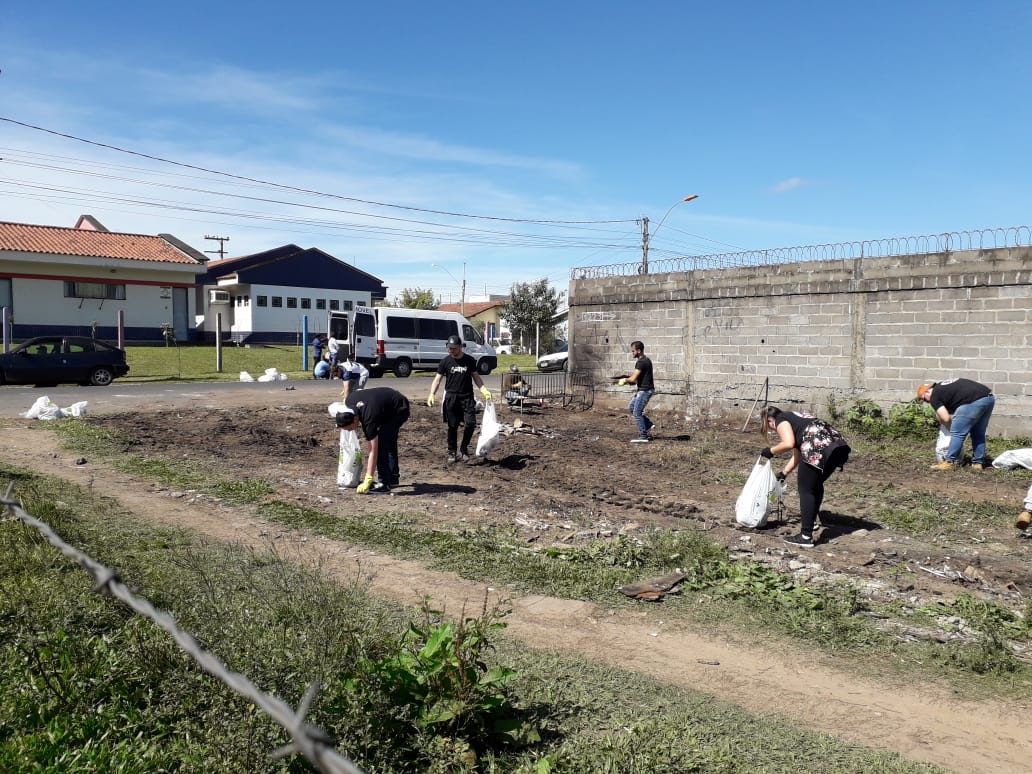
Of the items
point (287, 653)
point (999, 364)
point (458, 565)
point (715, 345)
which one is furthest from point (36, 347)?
point (999, 364)

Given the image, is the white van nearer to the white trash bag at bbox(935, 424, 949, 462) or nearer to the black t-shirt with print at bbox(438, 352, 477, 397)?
the black t-shirt with print at bbox(438, 352, 477, 397)

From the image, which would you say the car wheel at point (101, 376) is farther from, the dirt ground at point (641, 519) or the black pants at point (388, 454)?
the black pants at point (388, 454)

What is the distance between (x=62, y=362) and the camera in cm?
2002

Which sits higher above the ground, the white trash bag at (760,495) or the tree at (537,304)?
the tree at (537,304)

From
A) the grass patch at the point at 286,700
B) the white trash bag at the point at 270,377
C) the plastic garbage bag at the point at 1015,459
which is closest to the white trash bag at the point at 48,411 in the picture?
the white trash bag at the point at 270,377

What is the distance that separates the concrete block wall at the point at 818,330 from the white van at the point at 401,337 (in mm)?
8802

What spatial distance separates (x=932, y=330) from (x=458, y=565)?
33.9 feet

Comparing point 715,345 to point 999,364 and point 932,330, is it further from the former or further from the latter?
point 999,364

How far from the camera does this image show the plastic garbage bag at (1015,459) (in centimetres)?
1017


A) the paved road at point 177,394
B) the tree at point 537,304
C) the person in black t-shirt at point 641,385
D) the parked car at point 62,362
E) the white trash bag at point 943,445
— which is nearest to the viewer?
the white trash bag at point 943,445

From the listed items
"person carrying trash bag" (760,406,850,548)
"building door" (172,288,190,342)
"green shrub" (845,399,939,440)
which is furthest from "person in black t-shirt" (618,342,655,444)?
"building door" (172,288,190,342)

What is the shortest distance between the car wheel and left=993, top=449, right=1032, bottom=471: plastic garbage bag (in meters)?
20.4

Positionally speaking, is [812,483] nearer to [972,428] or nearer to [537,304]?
[972,428]

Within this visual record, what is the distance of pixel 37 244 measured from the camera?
112 ft
